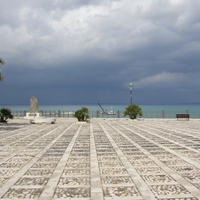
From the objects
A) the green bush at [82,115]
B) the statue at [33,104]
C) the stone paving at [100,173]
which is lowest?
the stone paving at [100,173]

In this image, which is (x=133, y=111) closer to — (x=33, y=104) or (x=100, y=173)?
(x=33, y=104)

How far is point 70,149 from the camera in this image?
25.4 ft

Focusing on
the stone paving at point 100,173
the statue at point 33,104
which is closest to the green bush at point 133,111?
the statue at point 33,104

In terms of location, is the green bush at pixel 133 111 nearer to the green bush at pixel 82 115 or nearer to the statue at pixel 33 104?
the green bush at pixel 82 115

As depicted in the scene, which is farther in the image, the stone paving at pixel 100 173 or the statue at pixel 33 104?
the statue at pixel 33 104

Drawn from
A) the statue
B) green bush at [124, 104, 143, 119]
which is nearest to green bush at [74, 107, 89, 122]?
green bush at [124, 104, 143, 119]

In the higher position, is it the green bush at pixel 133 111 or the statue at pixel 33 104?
the statue at pixel 33 104

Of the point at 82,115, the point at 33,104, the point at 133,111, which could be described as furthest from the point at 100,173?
the point at 33,104

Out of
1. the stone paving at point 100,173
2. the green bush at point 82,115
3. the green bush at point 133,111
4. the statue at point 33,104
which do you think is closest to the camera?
the stone paving at point 100,173

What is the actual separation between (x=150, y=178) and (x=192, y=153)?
9.94 ft

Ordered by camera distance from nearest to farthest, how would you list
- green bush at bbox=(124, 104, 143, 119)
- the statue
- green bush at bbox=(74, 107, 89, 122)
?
green bush at bbox=(74, 107, 89, 122)
green bush at bbox=(124, 104, 143, 119)
the statue

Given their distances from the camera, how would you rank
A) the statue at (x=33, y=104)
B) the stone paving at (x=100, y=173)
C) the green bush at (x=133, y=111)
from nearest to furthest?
1. the stone paving at (x=100, y=173)
2. the green bush at (x=133, y=111)
3. the statue at (x=33, y=104)

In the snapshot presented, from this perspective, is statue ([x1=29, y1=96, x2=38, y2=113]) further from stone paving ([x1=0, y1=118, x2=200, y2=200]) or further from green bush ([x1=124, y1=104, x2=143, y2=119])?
stone paving ([x1=0, y1=118, x2=200, y2=200])

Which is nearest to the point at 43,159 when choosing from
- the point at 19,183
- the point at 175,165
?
the point at 19,183
